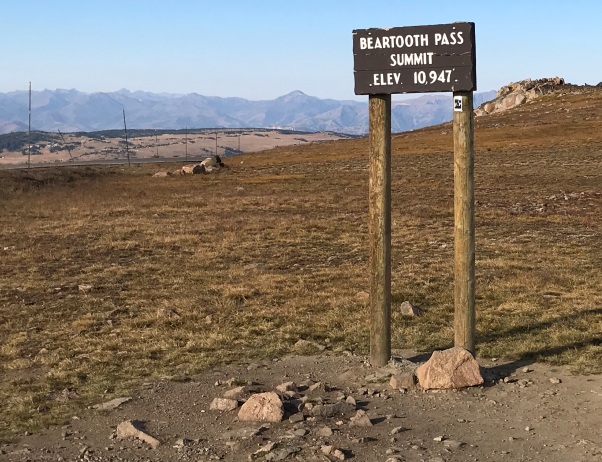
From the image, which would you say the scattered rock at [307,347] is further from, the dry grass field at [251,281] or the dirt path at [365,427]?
the dirt path at [365,427]

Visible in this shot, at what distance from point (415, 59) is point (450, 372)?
4004 mm

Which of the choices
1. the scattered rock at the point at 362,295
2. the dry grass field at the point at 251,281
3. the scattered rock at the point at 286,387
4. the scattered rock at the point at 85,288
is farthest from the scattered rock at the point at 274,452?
the scattered rock at the point at 85,288

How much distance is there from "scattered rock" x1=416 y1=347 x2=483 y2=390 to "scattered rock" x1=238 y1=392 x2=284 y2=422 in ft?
6.49

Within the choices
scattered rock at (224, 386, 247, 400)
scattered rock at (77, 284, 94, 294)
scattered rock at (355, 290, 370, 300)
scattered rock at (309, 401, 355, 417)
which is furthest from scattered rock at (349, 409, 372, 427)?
scattered rock at (77, 284, 94, 294)

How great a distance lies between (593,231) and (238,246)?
11.1 m

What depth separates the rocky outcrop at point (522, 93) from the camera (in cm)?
12625

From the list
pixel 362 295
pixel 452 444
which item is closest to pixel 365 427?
pixel 452 444

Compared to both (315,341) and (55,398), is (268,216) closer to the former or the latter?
(315,341)

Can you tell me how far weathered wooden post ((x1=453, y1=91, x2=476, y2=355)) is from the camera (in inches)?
389

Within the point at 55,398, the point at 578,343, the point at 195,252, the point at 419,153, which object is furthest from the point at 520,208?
the point at 419,153

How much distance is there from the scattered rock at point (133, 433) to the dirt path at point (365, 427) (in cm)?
8

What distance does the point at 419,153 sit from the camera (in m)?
71.7

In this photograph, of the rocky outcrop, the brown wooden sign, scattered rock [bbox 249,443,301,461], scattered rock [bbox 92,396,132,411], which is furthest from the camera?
the rocky outcrop

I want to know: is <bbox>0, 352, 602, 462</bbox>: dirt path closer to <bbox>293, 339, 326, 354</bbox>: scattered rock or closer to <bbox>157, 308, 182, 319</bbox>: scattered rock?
<bbox>293, 339, 326, 354</bbox>: scattered rock
